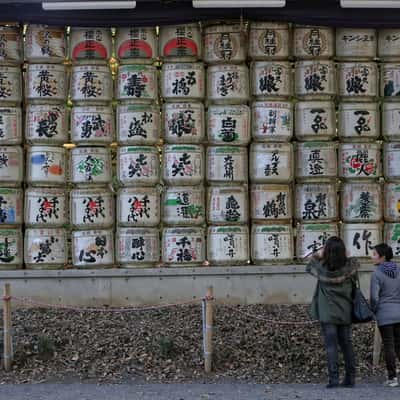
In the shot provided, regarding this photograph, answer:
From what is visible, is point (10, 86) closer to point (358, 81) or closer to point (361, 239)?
point (358, 81)

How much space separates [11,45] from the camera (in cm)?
1023

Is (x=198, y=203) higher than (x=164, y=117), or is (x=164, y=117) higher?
(x=164, y=117)

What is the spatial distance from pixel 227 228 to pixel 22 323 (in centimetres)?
302

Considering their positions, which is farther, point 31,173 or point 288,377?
point 31,173

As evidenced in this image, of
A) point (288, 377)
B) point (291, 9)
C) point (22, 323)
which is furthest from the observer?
point (291, 9)

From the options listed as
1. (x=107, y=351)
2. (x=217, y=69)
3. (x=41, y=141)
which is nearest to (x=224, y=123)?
(x=217, y=69)

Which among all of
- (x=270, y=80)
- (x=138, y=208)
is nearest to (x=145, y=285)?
(x=138, y=208)

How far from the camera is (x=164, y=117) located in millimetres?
10234

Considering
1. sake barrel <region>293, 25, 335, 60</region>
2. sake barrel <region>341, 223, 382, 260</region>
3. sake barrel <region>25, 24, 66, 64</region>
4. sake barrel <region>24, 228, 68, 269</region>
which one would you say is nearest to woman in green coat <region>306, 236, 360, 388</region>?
sake barrel <region>341, 223, 382, 260</region>

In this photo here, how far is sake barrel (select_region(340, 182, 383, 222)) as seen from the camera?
1026cm

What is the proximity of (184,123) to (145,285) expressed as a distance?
7.56 ft

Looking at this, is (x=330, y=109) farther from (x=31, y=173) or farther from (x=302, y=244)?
(x=31, y=173)

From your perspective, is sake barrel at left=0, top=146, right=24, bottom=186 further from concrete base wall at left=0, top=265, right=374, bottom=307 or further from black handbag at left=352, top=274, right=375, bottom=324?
black handbag at left=352, top=274, right=375, bottom=324

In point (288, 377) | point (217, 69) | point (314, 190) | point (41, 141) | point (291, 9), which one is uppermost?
point (291, 9)
